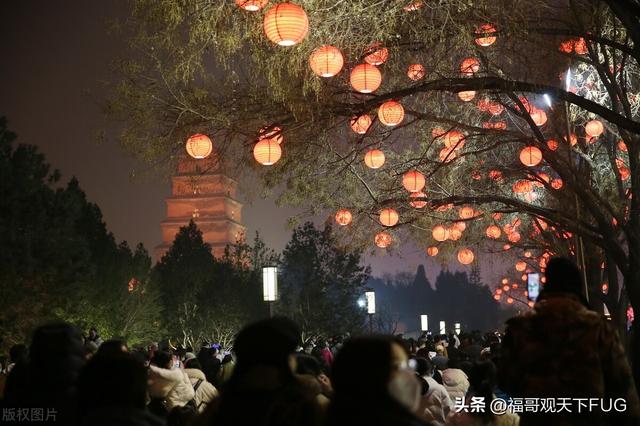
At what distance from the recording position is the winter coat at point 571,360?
161 inches

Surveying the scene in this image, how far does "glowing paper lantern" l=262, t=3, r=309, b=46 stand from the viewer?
7.84m

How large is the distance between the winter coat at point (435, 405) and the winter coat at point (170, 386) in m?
2.04

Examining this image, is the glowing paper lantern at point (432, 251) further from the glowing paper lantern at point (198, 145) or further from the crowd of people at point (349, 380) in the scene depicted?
the crowd of people at point (349, 380)

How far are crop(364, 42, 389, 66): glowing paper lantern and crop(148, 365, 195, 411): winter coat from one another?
4.51m

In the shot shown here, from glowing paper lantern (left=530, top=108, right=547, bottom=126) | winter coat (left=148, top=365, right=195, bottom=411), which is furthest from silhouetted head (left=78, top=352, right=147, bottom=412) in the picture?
glowing paper lantern (left=530, top=108, right=547, bottom=126)

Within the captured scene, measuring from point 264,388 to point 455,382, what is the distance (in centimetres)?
552

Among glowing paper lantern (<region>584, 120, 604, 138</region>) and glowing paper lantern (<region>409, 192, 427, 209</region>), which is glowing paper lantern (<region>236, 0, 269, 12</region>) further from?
glowing paper lantern (<region>584, 120, 604, 138</region>)

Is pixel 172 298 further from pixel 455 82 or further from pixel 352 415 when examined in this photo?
pixel 352 415

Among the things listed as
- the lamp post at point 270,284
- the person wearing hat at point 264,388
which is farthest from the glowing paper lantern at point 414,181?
the person wearing hat at point 264,388

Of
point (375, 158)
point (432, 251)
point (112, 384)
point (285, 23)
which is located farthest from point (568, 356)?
point (432, 251)

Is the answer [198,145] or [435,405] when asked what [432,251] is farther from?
[435,405]

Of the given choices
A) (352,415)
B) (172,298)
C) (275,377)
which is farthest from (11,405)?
(172,298)

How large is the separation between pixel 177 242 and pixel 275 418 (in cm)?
4509

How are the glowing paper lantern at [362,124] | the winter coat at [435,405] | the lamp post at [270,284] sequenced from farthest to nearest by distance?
1. the lamp post at [270,284]
2. the glowing paper lantern at [362,124]
3. the winter coat at [435,405]
